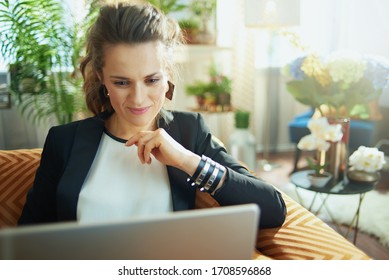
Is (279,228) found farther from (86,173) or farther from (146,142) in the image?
(86,173)

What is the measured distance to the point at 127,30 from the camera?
86 cm

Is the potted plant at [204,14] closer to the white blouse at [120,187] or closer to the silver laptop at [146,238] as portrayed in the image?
the white blouse at [120,187]

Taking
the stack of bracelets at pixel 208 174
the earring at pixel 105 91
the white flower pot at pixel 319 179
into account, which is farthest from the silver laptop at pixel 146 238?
the white flower pot at pixel 319 179

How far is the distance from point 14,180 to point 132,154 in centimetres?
39

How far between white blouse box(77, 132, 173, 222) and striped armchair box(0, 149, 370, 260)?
0.57 ft

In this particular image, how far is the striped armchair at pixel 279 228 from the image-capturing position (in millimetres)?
820

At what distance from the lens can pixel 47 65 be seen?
1.77 meters

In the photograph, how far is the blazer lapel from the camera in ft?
2.93

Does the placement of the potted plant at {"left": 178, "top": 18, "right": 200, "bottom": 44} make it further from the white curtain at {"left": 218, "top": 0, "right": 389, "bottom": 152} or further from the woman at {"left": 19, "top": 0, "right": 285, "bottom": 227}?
the woman at {"left": 19, "top": 0, "right": 285, "bottom": 227}

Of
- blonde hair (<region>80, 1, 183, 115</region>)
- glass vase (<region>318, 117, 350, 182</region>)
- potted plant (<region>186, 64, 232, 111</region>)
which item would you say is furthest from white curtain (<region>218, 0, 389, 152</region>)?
blonde hair (<region>80, 1, 183, 115</region>)

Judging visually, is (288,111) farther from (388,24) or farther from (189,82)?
(388,24)

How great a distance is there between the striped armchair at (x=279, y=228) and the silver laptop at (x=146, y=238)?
356 millimetres

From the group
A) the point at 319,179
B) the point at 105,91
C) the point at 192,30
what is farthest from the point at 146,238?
the point at 192,30
